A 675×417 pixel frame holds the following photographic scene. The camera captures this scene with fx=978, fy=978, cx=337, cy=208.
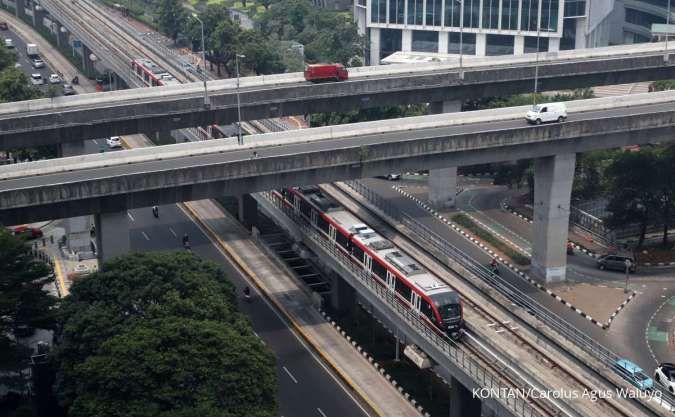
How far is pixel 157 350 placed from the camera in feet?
206

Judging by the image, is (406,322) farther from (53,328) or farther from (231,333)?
(53,328)

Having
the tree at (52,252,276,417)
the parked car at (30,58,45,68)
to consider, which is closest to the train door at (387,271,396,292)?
the tree at (52,252,276,417)

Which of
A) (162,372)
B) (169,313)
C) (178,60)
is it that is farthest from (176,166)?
(178,60)

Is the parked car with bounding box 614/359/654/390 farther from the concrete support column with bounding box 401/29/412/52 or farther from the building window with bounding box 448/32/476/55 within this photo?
the concrete support column with bounding box 401/29/412/52

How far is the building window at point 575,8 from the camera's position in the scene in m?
168

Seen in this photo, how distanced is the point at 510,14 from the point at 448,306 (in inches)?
4408

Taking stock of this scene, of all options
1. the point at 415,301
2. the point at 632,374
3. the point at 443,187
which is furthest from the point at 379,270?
the point at 443,187

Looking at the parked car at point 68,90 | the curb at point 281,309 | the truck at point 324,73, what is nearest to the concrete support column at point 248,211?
the curb at point 281,309

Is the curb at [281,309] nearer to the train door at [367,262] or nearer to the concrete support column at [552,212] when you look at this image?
the train door at [367,262]

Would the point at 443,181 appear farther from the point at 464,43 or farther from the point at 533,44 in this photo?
the point at 464,43

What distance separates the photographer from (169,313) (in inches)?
2596

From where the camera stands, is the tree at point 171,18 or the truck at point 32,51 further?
the tree at point 171,18

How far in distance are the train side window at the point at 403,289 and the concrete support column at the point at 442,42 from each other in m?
111

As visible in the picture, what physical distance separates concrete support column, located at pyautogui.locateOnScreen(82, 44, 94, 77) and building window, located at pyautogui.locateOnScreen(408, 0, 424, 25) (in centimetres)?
6008
